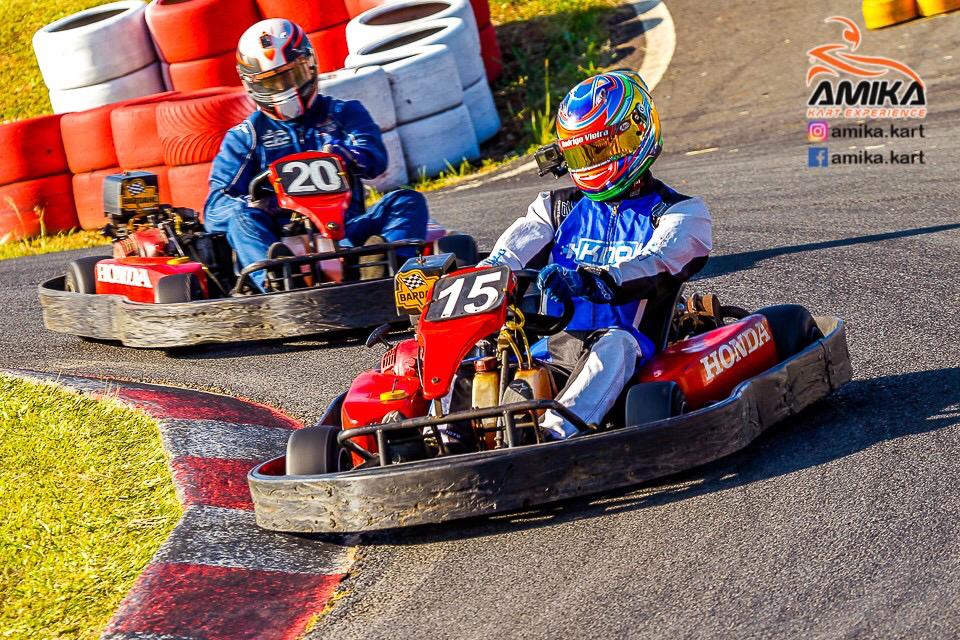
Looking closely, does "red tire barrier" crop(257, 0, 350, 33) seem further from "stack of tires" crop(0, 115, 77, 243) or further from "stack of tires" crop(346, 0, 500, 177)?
"stack of tires" crop(0, 115, 77, 243)

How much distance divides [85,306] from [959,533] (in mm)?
4608

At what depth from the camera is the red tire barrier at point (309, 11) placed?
11289 millimetres

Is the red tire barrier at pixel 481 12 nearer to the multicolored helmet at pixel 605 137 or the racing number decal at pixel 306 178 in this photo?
the racing number decal at pixel 306 178

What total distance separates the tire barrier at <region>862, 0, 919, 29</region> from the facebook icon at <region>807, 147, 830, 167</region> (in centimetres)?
293

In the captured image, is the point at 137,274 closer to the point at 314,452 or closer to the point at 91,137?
the point at 314,452

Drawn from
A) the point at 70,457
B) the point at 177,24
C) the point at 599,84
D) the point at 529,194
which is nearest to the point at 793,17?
the point at 529,194

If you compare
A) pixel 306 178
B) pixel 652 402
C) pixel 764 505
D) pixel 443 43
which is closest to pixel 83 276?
pixel 306 178

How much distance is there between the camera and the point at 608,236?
174 inches

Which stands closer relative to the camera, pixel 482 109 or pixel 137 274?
pixel 137 274

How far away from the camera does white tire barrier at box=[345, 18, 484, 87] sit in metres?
10.5

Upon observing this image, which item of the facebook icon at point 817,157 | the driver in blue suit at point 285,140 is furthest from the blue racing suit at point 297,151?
the facebook icon at point 817,157

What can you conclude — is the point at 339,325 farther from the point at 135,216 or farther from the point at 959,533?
the point at 959,533

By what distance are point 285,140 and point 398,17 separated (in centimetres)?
534

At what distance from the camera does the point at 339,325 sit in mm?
5898
